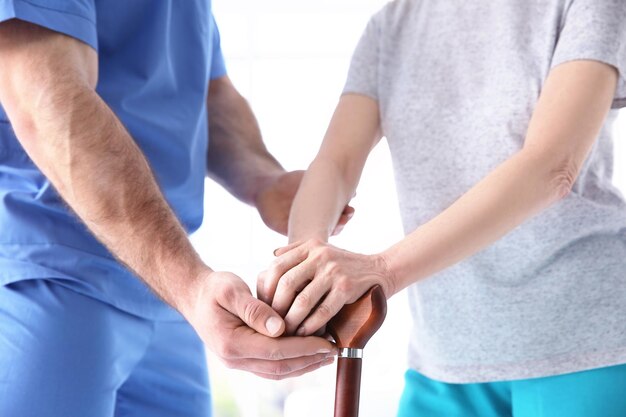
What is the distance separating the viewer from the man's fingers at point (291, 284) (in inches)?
52.4

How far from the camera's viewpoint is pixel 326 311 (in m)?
1.30

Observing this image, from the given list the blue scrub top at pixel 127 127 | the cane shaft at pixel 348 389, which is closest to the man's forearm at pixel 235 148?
the blue scrub top at pixel 127 127

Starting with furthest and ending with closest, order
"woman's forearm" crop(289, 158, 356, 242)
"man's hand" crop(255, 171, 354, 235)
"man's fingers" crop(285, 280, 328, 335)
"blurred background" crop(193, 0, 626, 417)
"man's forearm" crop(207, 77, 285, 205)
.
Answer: "blurred background" crop(193, 0, 626, 417) < "man's forearm" crop(207, 77, 285, 205) < "man's hand" crop(255, 171, 354, 235) < "woman's forearm" crop(289, 158, 356, 242) < "man's fingers" crop(285, 280, 328, 335)

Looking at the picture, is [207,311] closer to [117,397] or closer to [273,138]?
[117,397]

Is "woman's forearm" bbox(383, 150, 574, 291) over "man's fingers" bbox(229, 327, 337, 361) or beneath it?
over

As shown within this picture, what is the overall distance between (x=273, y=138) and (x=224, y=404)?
148 centimetres

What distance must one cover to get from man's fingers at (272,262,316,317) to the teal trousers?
40 centimetres

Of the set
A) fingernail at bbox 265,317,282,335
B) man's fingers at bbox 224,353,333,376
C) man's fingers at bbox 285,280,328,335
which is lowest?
man's fingers at bbox 224,353,333,376

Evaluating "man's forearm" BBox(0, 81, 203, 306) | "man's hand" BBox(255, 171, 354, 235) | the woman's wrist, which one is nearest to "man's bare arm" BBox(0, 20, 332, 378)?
"man's forearm" BBox(0, 81, 203, 306)

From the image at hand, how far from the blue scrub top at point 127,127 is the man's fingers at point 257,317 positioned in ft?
1.08

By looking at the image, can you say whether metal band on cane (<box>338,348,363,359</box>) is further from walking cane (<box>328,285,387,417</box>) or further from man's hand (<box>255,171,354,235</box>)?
man's hand (<box>255,171,354,235</box>)

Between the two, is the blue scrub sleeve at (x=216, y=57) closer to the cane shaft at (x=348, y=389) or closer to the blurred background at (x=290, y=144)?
the cane shaft at (x=348, y=389)

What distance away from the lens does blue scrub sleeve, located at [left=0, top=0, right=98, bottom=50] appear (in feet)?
4.35

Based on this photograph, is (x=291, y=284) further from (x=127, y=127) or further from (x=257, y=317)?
(x=127, y=127)
